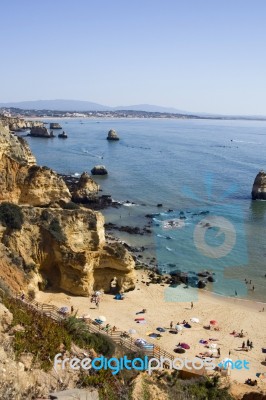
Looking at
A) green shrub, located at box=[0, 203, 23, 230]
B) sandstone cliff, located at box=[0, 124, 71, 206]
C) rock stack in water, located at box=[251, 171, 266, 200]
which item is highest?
sandstone cliff, located at box=[0, 124, 71, 206]

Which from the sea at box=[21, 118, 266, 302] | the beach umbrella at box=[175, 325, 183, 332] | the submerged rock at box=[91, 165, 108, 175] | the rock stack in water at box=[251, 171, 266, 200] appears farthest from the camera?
the submerged rock at box=[91, 165, 108, 175]

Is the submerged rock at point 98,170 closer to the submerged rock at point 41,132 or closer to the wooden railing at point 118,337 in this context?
the wooden railing at point 118,337

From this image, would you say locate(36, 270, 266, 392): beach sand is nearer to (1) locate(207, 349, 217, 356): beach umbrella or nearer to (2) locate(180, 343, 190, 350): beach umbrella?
(2) locate(180, 343, 190, 350): beach umbrella

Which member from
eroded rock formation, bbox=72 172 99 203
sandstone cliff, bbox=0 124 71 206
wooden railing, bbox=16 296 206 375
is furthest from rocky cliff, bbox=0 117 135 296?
eroded rock formation, bbox=72 172 99 203

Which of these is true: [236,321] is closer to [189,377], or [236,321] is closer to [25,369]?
[189,377]

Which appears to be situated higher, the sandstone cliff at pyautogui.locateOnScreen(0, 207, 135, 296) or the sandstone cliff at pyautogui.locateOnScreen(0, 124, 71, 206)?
the sandstone cliff at pyautogui.locateOnScreen(0, 124, 71, 206)

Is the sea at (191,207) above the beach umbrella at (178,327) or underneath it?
above

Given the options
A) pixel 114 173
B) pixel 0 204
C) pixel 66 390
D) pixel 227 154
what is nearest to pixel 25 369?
pixel 66 390

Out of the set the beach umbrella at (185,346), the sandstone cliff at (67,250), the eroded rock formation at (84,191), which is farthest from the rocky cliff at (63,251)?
the eroded rock formation at (84,191)

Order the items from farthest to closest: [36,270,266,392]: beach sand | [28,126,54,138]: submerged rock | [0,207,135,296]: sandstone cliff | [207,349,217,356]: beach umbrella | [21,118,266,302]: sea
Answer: [28,126,54,138]: submerged rock → [21,118,266,302]: sea → [0,207,135,296]: sandstone cliff → [36,270,266,392]: beach sand → [207,349,217,356]: beach umbrella
